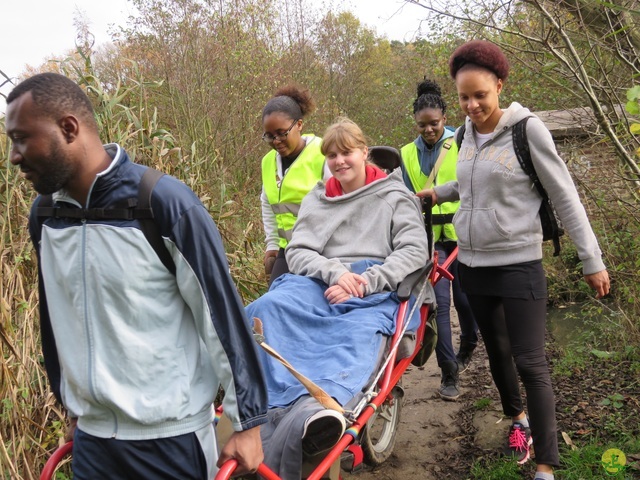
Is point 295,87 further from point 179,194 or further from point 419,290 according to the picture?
point 179,194

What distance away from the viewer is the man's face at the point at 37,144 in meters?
1.84

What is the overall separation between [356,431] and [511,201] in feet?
5.02

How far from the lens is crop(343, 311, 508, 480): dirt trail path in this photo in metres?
4.15

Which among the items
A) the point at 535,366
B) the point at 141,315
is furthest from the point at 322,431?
the point at 535,366

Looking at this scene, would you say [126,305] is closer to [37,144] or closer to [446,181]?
[37,144]

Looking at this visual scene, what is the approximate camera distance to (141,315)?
1947 mm

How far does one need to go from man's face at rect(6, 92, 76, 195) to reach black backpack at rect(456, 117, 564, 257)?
2362mm

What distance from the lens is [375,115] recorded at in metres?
16.2

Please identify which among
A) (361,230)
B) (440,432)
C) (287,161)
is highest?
(287,161)

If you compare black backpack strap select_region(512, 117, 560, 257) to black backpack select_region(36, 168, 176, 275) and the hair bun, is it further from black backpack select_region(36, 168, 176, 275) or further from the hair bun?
black backpack select_region(36, 168, 176, 275)

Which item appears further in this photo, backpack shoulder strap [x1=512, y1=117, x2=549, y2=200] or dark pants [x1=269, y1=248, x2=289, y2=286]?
dark pants [x1=269, y1=248, x2=289, y2=286]

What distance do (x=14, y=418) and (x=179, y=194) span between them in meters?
2.08

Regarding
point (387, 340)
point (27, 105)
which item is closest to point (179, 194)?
point (27, 105)

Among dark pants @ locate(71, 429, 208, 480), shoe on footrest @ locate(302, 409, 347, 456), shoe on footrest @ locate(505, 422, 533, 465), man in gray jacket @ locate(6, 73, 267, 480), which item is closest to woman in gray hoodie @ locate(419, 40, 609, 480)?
shoe on footrest @ locate(505, 422, 533, 465)
